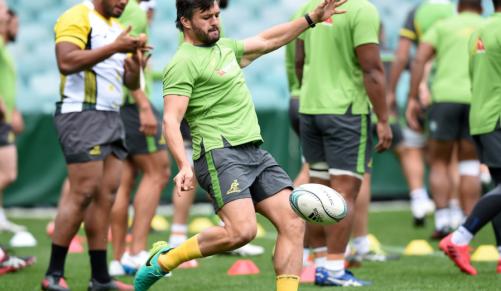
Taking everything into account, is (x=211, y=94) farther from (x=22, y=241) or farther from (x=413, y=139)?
(x=413, y=139)

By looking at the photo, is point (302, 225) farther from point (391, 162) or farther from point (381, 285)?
point (391, 162)

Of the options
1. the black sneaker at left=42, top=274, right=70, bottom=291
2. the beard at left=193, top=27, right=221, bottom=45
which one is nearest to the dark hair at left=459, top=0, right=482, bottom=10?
the beard at left=193, top=27, right=221, bottom=45

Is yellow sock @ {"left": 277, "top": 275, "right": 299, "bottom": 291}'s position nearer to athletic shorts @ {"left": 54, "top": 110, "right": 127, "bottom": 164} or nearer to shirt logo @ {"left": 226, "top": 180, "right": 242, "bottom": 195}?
shirt logo @ {"left": 226, "top": 180, "right": 242, "bottom": 195}

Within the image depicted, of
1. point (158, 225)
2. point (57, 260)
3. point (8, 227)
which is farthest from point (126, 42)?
point (8, 227)

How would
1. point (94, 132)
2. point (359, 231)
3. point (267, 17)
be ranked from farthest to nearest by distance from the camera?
point (267, 17), point (359, 231), point (94, 132)

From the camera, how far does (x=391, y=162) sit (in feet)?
53.1

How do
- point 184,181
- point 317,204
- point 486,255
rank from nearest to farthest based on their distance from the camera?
point 184,181, point 317,204, point 486,255

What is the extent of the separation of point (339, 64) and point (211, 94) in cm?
187

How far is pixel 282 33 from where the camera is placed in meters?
6.81

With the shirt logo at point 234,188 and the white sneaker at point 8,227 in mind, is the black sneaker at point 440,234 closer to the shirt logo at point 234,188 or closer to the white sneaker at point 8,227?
the white sneaker at point 8,227

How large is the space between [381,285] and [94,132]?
230 centimetres

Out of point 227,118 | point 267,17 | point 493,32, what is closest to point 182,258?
point 227,118

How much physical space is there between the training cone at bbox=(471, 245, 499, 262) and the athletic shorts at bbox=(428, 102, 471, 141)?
1999 millimetres

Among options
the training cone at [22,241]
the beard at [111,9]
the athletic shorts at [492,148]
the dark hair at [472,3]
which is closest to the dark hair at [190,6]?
the beard at [111,9]
